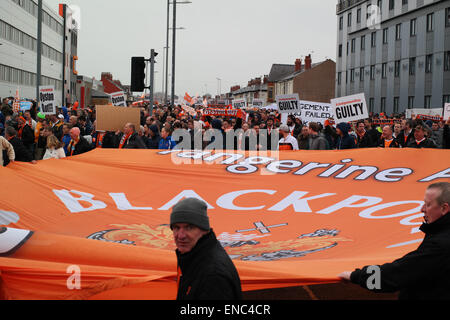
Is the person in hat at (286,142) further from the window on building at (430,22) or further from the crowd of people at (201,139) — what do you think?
the window on building at (430,22)

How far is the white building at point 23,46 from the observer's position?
2125 inches

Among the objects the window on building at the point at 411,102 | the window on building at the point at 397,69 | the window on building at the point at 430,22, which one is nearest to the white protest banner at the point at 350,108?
the window on building at the point at 430,22

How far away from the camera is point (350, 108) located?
44.5 feet

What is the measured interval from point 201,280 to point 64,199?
16.8 feet

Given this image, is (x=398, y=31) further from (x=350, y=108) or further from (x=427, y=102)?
(x=350, y=108)

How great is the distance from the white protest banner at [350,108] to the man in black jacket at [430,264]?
32.6 ft

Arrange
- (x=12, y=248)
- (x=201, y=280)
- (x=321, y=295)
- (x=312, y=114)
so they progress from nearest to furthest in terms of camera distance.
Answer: (x=201, y=280) < (x=12, y=248) < (x=321, y=295) < (x=312, y=114)

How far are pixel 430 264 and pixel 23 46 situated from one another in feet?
213

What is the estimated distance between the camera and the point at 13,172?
781 centimetres

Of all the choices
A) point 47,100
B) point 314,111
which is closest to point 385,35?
point 314,111

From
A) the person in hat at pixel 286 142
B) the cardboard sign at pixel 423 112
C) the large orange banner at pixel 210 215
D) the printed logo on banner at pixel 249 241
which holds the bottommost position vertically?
the printed logo on banner at pixel 249 241

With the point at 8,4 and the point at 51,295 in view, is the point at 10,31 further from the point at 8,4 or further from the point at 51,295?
the point at 51,295

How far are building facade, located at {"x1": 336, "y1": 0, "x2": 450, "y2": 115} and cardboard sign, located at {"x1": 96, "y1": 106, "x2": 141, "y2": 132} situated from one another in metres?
35.3
